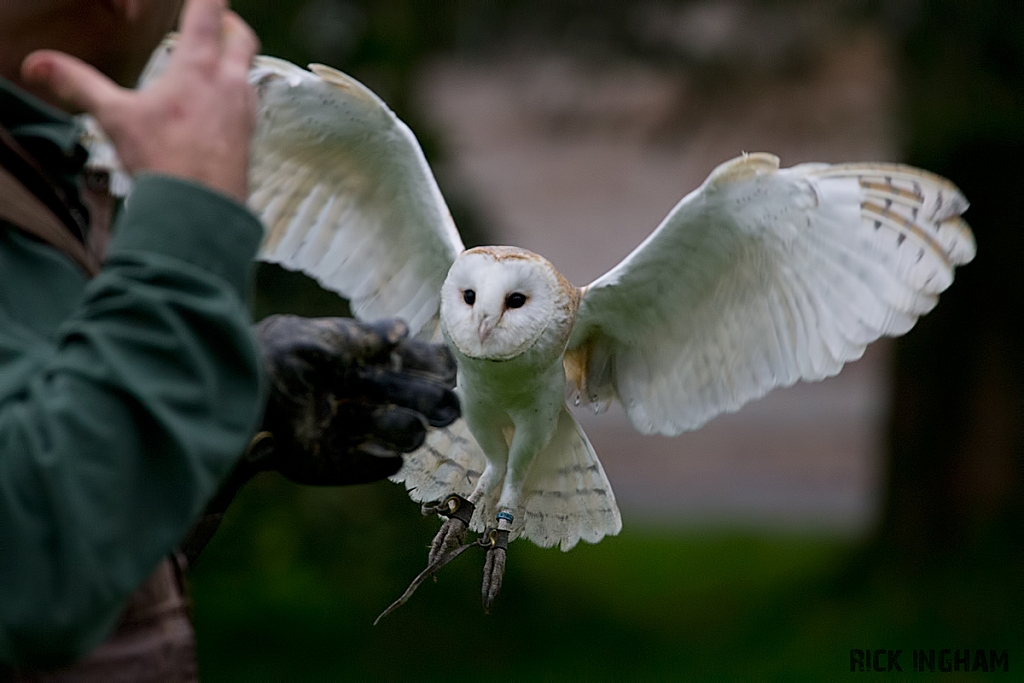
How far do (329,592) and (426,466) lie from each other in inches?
103

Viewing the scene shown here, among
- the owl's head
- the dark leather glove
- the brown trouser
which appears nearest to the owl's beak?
the owl's head

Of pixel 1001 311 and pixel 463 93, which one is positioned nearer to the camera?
pixel 1001 311

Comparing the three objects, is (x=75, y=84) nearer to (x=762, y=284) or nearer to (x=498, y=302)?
(x=498, y=302)

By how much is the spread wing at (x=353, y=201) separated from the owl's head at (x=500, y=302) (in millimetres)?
197

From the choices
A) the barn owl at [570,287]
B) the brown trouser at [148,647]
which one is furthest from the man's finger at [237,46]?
the barn owl at [570,287]

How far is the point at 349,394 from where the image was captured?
942 mm

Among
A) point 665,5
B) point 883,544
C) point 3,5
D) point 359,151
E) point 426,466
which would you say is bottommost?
point 883,544

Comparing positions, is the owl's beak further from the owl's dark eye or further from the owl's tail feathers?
the owl's tail feathers

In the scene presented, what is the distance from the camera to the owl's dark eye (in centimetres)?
177

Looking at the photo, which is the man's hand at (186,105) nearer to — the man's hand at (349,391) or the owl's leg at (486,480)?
the man's hand at (349,391)

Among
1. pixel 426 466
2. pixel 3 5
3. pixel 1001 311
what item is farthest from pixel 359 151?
pixel 1001 311

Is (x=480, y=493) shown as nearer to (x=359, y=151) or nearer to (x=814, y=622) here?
(x=359, y=151)

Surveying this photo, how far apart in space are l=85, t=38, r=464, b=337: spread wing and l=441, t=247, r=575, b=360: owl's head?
20cm

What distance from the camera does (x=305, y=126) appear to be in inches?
76.0
